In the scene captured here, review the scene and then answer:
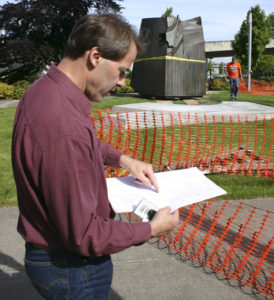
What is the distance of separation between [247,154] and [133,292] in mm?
4430

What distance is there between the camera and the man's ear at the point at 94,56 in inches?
44.9

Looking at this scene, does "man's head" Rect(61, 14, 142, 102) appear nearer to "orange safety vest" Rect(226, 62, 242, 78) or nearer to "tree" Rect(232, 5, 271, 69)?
"orange safety vest" Rect(226, 62, 242, 78)

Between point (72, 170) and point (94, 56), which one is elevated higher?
point (94, 56)

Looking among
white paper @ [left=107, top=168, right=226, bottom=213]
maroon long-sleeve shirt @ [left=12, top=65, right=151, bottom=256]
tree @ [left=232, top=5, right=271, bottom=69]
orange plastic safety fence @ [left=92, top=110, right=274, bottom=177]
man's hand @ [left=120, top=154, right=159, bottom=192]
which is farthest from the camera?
tree @ [left=232, top=5, right=271, bottom=69]

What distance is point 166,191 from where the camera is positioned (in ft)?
5.53

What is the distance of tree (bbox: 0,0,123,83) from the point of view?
2120 cm

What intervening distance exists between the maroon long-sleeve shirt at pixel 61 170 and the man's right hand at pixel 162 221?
0.05 metres

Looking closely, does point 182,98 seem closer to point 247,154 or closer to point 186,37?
point 186,37

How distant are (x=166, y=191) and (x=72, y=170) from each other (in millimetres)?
760

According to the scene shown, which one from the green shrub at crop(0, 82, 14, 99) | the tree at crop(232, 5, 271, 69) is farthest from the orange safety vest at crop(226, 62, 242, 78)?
the tree at crop(232, 5, 271, 69)

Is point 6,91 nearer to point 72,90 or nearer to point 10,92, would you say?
point 10,92

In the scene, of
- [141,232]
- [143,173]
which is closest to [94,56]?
[141,232]

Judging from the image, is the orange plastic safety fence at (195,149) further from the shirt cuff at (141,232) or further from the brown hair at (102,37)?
the brown hair at (102,37)

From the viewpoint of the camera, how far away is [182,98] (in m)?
16.0
